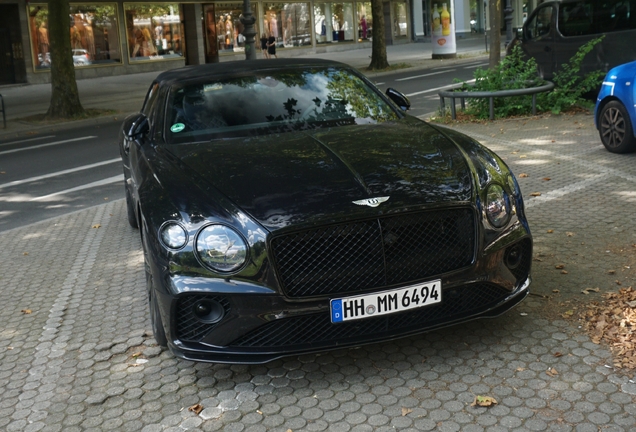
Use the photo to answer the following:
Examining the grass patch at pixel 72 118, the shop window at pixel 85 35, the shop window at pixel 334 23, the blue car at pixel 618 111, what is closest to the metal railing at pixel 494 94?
the blue car at pixel 618 111

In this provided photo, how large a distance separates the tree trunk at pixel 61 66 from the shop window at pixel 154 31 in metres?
15.9

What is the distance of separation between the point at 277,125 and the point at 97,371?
2017 millimetres

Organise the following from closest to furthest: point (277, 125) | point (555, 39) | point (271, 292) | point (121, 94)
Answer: point (271, 292) < point (277, 125) < point (555, 39) < point (121, 94)

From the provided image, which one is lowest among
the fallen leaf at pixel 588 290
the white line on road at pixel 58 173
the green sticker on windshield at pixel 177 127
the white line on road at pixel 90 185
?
the fallen leaf at pixel 588 290

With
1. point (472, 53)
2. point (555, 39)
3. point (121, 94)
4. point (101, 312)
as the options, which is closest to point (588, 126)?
point (555, 39)

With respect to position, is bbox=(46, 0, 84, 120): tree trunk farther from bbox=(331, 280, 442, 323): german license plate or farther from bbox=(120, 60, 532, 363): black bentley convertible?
bbox=(331, 280, 442, 323): german license plate

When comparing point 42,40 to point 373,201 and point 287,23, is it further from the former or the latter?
point 373,201

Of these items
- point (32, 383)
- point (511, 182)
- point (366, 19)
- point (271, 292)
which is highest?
point (366, 19)

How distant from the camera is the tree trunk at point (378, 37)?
30562mm

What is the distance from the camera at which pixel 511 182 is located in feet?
15.0

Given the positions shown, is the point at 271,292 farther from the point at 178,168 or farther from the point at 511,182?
the point at 511,182

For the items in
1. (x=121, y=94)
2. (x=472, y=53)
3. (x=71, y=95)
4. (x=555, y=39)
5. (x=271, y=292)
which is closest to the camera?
(x=271, y=292)

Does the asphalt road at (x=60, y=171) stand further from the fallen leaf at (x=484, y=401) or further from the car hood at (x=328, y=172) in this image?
the fallen leaf at (x=484, y=401)

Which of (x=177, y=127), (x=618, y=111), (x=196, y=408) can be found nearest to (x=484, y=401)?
(x=196, y=408)
